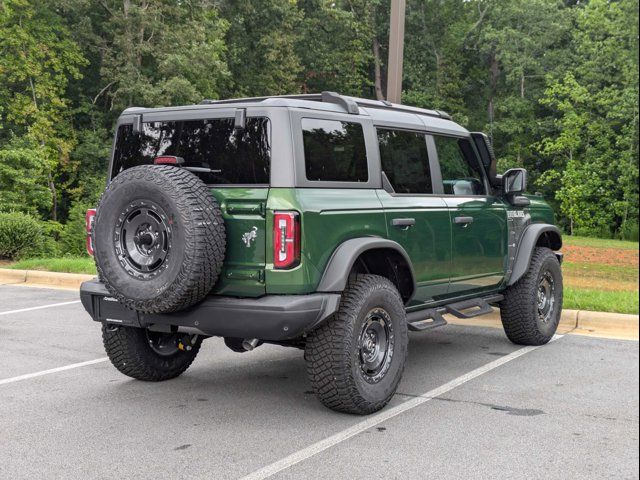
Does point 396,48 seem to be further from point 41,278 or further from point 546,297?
point 41,278

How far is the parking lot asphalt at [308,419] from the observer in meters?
4.09

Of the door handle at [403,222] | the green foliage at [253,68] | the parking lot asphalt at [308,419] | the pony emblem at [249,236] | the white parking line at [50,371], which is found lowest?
the white parking line at [50,371]

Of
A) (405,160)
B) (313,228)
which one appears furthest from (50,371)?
(405,160)

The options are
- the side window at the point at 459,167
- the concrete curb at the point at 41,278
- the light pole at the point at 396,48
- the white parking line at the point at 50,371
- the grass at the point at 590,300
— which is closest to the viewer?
the white parking line at the point at 50,371

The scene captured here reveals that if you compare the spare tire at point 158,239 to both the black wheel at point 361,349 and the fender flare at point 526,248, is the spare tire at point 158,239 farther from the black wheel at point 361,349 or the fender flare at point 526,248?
the fender flare at point 526,248

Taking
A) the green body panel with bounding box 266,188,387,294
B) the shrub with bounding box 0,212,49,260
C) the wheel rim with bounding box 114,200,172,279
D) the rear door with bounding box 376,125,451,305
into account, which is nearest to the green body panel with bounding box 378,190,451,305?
the rear door with bounding box 376,125,451,305

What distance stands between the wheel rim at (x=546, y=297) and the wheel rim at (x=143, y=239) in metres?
4.16

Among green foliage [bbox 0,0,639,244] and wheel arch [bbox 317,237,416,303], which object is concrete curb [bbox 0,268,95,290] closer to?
green foliage [bbox 0,0,639,244]

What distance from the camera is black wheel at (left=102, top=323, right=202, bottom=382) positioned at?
5785 millimetres

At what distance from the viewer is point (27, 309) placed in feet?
32.1

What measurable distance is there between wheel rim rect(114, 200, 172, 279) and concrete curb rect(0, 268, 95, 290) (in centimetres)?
727

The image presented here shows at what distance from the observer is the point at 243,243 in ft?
15.7

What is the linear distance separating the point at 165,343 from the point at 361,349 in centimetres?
179

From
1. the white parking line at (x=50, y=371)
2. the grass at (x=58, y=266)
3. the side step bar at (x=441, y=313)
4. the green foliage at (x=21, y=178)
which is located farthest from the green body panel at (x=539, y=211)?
the green foliage at (x=21, y=178)
